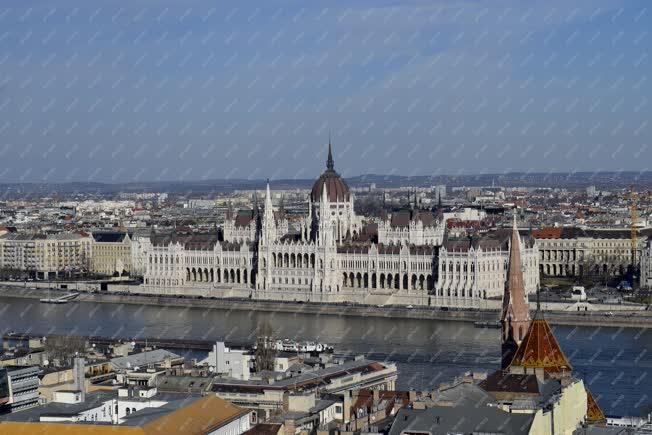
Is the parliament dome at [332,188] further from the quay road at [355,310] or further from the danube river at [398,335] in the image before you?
the danube river at [398,335]

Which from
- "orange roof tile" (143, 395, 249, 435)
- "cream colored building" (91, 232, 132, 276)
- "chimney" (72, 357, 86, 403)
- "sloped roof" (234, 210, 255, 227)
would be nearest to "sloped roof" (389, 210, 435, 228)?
"sloped roof" (234, 210, 255, 227)

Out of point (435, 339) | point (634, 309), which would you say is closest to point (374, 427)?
point (435, 339)

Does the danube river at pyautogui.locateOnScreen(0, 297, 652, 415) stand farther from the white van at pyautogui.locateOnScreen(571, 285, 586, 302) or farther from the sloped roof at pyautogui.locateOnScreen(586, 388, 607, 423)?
the sloped roof at pyautogui.locateOnScreen(586, 388, 607, 423)

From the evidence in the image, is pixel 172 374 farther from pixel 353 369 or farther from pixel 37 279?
pixel 37 279

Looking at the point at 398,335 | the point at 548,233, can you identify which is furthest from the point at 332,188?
the point at 398,335

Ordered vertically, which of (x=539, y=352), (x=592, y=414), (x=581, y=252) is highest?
(x=539, y=352)

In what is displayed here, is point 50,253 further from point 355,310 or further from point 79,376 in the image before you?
point 79,376

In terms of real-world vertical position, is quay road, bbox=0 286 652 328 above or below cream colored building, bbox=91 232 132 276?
below
